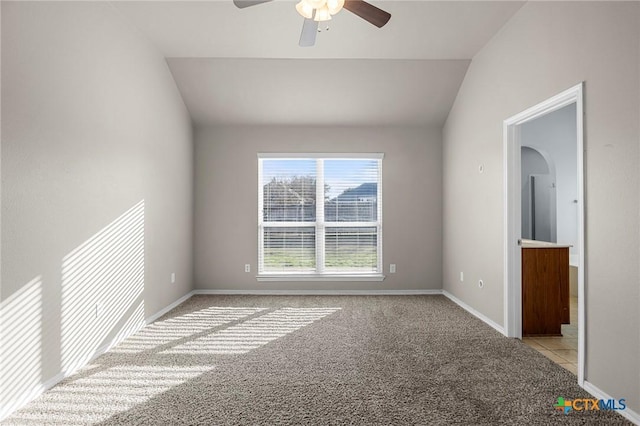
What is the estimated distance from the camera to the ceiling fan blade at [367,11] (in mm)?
2514

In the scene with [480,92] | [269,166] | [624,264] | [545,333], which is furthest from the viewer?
[269,166]

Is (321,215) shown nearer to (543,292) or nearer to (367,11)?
(543,292)

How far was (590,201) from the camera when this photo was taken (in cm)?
266

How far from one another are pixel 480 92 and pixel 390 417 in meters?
3.70

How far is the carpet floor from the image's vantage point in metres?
2.34

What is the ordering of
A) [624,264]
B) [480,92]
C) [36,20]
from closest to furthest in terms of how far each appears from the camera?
[624,264] < [36,20] < [480,92]

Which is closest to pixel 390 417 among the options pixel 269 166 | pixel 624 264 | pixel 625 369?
pixel 625 369

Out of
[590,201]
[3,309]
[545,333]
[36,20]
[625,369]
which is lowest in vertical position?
[545,333]

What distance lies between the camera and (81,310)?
306cm

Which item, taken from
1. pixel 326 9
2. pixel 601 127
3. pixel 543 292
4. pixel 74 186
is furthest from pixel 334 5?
pixel 543 292

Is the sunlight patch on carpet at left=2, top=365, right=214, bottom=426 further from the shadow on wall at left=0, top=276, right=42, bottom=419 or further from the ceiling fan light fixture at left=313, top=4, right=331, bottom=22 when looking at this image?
the ceiling fan light fixture at left=313, top=4, right=331, bottom=22

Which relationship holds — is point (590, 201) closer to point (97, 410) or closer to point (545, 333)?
point (545, 333)

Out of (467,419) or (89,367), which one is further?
(89,367)

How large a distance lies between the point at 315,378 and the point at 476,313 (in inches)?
101
